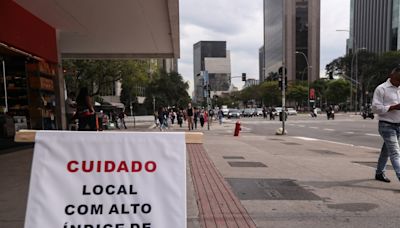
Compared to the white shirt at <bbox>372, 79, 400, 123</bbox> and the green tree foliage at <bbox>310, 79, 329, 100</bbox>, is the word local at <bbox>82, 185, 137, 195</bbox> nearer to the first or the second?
the white shirt at <bbox>372, 79, 400, 123</bbox>

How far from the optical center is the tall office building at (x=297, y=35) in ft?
424

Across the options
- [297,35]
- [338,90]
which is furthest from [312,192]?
[297,35]

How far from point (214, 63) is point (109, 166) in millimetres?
96418

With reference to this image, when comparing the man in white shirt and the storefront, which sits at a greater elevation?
the storefront

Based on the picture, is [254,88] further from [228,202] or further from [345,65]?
[228,202]

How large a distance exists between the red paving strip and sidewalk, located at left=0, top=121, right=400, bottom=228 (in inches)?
1.7

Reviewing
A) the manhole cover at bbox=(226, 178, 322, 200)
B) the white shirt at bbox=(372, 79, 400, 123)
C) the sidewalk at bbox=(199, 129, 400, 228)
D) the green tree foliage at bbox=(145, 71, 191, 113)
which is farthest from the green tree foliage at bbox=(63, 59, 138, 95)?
the green tree foliage at bbox=(145, 71, 191, 113)

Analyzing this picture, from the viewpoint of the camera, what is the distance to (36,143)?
259 centimetres

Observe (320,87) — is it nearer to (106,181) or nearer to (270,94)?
(270,94)

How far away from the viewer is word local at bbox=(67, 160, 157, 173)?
257 centimetres

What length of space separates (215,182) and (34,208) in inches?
183

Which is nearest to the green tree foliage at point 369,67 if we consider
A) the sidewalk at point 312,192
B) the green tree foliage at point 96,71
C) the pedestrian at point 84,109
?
the green tree foliage at point 96,71

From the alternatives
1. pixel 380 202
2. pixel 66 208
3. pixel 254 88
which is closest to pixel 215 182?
pixel 380 202

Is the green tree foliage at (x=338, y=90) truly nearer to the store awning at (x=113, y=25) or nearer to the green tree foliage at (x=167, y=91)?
the green tree foliage at (x=167, y=91)
